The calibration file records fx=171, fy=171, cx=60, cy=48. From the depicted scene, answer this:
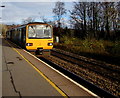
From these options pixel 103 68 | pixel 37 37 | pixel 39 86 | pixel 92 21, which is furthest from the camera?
pixel 92 21

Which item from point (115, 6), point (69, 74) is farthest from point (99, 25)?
point (69, 74)

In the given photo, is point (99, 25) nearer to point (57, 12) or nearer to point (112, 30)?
point (112, 30)

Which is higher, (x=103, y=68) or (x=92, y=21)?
(x=92, y=21)

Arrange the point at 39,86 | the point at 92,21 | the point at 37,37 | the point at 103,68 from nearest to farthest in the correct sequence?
the point at 39,86, the point at 103,68, the point at 37,37, the point at 92,21

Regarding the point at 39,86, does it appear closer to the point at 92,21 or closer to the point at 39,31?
the point at 39,31

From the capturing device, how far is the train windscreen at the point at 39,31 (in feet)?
48.3

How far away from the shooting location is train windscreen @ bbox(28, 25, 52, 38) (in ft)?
48.3

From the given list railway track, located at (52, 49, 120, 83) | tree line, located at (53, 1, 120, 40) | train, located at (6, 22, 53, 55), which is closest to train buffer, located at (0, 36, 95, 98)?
railway track, located at (52, 49, 120, 83)

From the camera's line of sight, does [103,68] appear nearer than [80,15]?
Yes

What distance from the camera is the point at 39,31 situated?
48.8ft

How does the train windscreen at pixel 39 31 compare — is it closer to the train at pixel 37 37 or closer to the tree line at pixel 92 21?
the train at pixel 37 37

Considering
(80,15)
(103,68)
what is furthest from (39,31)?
(80,15)

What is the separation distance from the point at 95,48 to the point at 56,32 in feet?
63.5

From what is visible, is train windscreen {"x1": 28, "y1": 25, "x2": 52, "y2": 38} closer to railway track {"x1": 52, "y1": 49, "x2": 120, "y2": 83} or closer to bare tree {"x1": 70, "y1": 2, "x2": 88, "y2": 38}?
railway track {"x1": 52, "y1": 49, "x2": 120, "y2": 83}
